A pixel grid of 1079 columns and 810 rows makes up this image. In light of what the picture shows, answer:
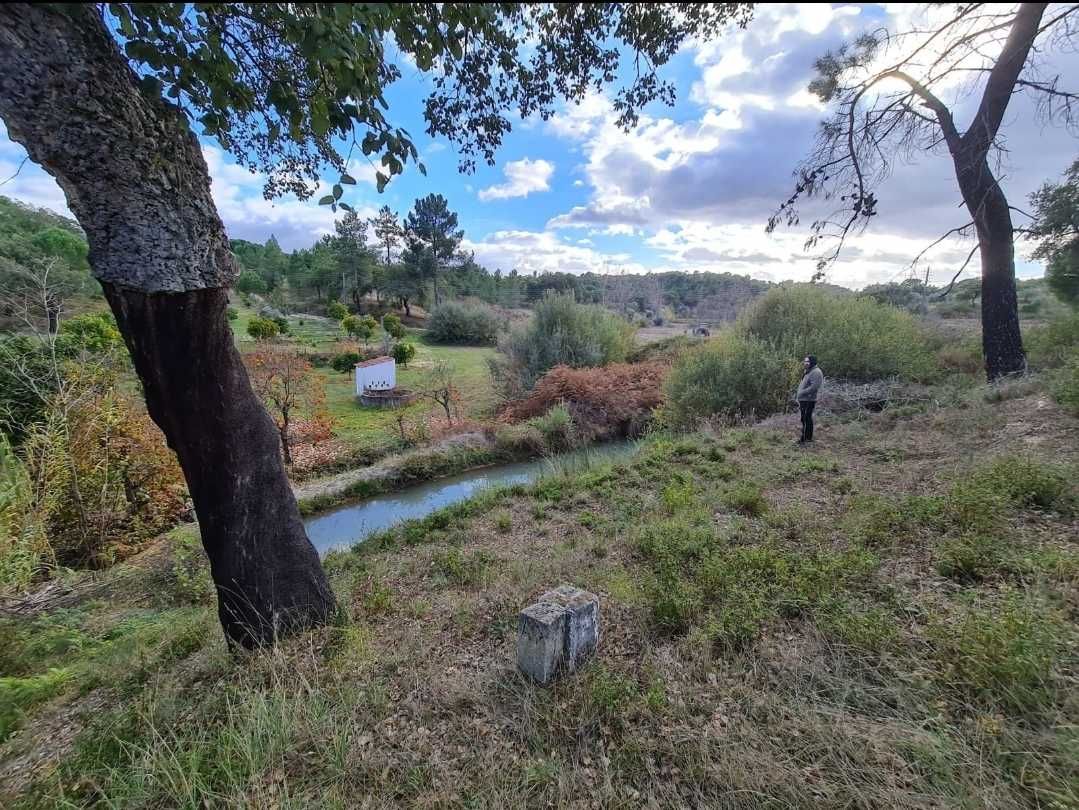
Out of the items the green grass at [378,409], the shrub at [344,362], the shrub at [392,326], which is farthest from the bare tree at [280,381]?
the shrub at [392,326]

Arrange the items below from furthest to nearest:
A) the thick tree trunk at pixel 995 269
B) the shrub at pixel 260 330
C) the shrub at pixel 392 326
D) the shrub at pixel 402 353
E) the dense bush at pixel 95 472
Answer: the shrub at pixel 392 326 < the shrub at pixel 402 353 < the shrub at pixel 260 330 < the thick tree trunk at pixel 995 269 < the dense bush at pixel 95 472

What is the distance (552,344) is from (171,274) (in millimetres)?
14032

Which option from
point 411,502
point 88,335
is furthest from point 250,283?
point 411,502

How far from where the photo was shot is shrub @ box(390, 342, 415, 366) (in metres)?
19.4

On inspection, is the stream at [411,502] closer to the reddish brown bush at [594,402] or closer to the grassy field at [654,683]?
the reddish brown bush at [594,402]

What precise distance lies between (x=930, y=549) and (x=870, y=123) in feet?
19.1

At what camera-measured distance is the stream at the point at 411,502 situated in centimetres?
727

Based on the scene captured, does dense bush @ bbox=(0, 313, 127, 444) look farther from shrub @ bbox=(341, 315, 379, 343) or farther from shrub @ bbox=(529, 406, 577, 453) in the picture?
shrub @ bbox=(341, 315, 379, 343)

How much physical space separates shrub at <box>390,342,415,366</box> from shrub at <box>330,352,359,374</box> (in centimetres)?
170

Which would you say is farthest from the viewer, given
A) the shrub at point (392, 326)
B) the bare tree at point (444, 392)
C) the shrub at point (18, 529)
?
the shrub at point (392, 326)

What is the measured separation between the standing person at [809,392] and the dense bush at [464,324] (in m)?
23.7

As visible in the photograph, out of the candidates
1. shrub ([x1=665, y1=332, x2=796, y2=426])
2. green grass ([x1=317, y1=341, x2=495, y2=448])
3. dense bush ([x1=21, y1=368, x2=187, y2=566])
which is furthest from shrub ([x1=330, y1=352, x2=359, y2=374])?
shrub ([x1=665, y1=332, x2=796, y2=426])

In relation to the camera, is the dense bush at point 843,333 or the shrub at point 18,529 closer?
the shrub at point 18,529

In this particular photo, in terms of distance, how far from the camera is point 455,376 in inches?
760
